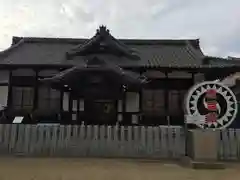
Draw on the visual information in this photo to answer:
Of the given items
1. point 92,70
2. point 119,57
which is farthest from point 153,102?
point 92,70

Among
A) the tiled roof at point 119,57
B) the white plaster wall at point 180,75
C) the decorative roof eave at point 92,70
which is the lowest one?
the decorative roof eave at point 92,70

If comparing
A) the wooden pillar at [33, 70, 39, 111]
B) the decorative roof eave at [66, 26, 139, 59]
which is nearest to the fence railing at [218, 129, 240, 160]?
the decorative roof eave at [66, 26, 139, 59]

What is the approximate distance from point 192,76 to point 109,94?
5219 mm

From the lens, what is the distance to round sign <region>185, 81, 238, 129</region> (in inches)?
505

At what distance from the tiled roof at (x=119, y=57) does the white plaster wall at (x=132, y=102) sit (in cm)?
180

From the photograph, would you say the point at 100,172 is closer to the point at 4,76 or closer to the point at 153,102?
the point at 153,102

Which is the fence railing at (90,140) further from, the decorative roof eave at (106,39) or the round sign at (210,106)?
the decorative roof eave at (106,39)

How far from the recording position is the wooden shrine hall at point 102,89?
1947cm

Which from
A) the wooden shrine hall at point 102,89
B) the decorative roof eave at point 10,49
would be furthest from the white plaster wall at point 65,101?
the decorative roof eave at point 10,49

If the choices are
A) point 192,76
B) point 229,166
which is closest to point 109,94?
point 192,76

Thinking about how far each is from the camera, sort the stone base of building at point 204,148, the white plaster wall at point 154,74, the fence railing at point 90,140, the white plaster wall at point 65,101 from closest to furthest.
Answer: the stone base of building at point 204,148
the fence railing at point 90,140
the white plaster wall at point 65,101
the white plaster wall at point 154,74

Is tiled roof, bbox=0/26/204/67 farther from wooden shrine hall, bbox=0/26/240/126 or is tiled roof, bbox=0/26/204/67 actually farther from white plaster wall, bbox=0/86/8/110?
white plaster wall, bbox=0/86/8/110

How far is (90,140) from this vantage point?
13.7 meters

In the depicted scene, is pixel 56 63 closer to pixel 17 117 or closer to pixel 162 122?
pixel 17 117
